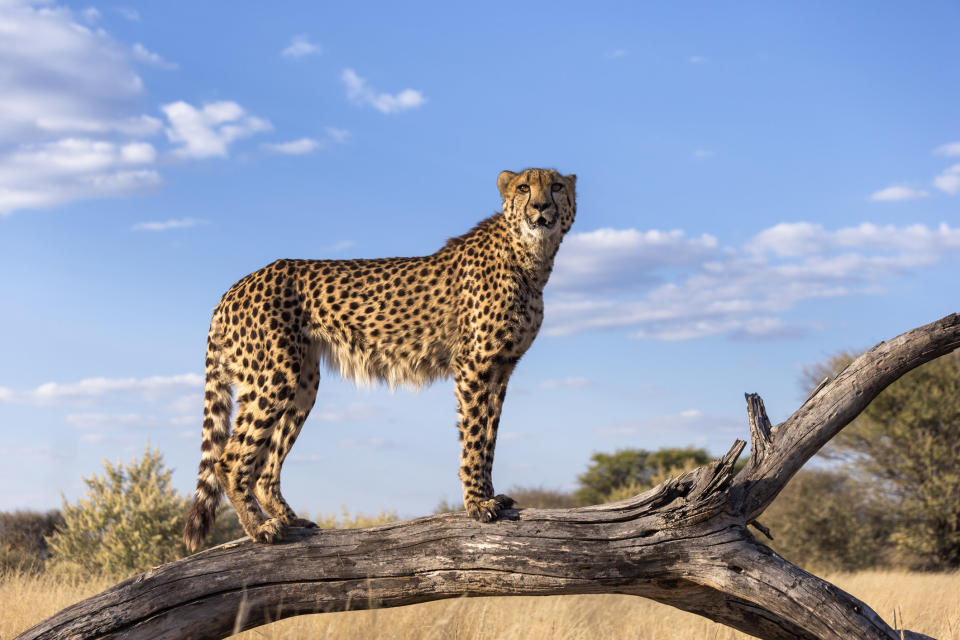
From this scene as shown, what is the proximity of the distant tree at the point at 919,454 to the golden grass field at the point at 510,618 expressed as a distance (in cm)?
882

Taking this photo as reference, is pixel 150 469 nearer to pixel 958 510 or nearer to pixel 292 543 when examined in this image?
pixel 292 543

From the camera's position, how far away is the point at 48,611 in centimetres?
786

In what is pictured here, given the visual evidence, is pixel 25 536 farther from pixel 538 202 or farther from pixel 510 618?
pixel 538 202

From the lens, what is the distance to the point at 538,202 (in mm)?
5562

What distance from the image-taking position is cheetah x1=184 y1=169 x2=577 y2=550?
5.57 metres

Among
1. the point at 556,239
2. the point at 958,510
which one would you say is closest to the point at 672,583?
the point at 556,239

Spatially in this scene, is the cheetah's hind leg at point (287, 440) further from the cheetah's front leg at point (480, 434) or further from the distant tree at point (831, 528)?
the distant tree at point (831, 528)

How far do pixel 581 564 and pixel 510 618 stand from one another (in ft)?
10.3

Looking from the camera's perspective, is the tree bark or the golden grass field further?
the golden grass field

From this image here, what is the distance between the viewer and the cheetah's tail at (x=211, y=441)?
18.9 feet

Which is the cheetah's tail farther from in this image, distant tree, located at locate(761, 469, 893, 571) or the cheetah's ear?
distant tree, located at locate(761, 469, 893, 571)

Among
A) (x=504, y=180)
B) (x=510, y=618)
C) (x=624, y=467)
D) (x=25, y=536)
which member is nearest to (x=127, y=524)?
(x=25, y=536)

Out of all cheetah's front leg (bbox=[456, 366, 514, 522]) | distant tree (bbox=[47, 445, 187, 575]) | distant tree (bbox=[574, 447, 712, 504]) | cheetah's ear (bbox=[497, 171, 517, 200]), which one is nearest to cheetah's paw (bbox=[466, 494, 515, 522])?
cheetah's front leg (bbox=[456, 366, 514, 522])

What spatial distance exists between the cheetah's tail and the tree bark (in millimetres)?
271
